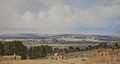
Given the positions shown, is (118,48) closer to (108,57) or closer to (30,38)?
(108,57)

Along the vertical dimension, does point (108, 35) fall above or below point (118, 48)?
above

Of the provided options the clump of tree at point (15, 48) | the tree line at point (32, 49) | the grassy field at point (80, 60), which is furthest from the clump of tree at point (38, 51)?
the grassy field at point (80, 60)

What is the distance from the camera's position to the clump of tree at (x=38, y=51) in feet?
33.1

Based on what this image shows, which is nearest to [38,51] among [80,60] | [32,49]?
[32,49]

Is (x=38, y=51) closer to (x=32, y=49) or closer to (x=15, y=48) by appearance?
(x=32, y=49)

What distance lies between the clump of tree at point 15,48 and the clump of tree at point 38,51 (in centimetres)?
30

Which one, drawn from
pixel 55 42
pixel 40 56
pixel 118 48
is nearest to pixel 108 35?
pixel 118 48

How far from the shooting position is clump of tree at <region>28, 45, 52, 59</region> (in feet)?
33.1

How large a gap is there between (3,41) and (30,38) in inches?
54.1

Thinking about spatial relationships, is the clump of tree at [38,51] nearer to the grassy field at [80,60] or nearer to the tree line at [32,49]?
the tree line at [32,49]

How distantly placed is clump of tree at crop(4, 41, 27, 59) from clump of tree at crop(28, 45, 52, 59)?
0.30 m

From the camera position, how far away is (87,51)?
1030cm

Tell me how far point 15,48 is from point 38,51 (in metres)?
1.15

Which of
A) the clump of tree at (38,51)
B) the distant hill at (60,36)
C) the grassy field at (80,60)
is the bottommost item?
the grassy field at (80,60)
